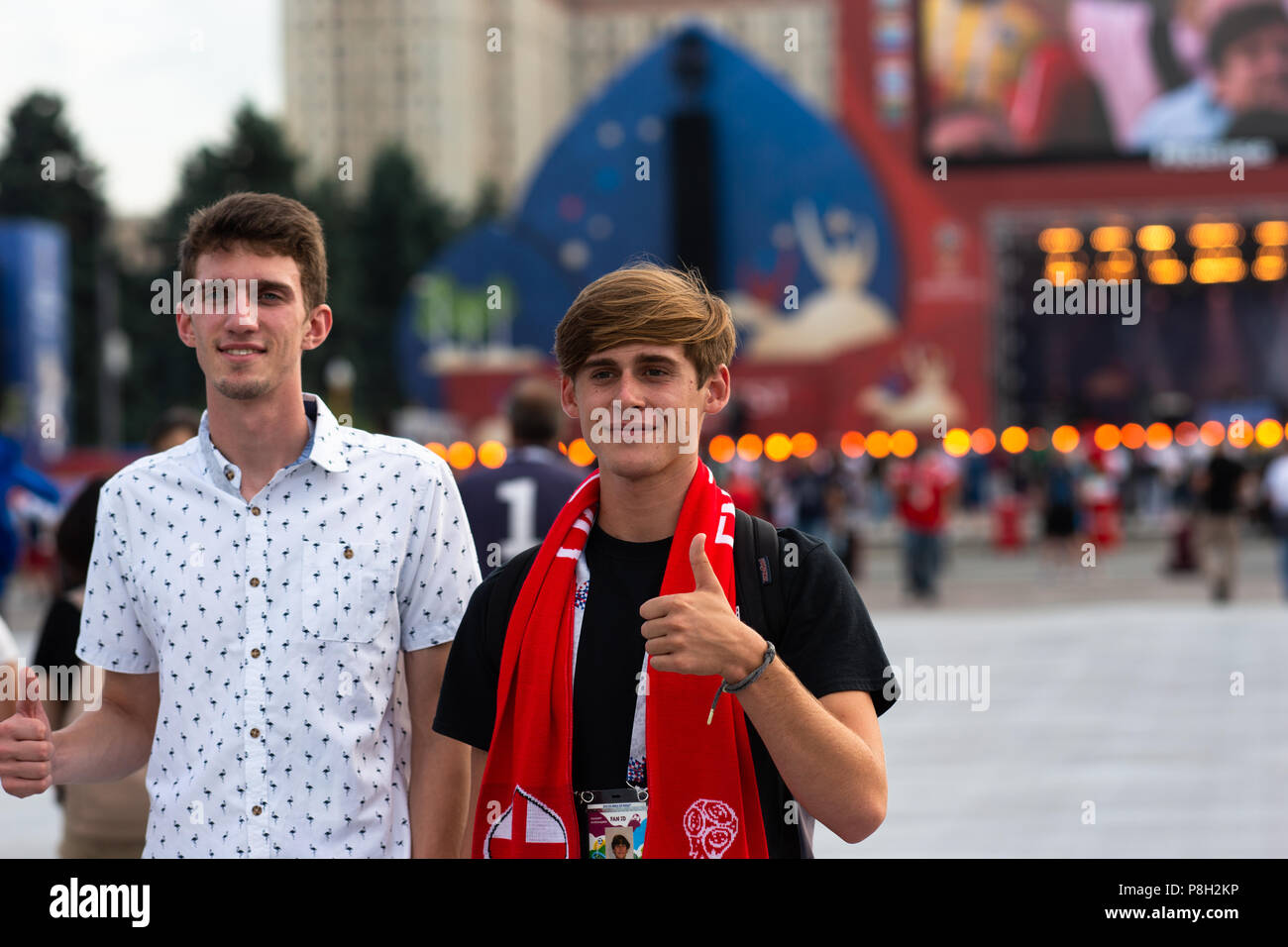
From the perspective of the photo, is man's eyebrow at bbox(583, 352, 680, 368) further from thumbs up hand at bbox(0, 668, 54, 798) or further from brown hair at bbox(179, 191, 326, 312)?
thumbs up hand at bbox(0, 668, 54, 798)

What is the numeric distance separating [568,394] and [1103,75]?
4443 centimetres

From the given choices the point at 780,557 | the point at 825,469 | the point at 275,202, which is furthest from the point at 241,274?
the point at 825,469

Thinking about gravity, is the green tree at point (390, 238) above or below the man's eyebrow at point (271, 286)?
above

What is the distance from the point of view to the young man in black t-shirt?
258cm

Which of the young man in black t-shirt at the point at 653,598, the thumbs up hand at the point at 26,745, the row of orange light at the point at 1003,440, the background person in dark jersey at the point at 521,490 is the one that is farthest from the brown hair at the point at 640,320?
the row of orange light at the point at 1003,440

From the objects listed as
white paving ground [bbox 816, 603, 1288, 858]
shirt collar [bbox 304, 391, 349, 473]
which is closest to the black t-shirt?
shirt collar [bbox 304, 391, 349, 473]

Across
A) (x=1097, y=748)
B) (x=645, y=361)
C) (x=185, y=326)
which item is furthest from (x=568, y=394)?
(x=1097, y=748)

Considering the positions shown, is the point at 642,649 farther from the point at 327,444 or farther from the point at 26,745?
the point at 26,745

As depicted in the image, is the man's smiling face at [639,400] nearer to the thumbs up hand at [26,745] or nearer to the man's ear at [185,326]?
the man's ear at [185,326]

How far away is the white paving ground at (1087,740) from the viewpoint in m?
7.13

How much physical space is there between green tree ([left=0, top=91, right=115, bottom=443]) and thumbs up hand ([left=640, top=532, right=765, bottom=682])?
53.5 metres

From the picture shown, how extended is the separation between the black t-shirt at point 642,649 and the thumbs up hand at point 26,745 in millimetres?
777

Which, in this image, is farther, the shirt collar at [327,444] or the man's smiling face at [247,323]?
the shirt collar at [327,444]
